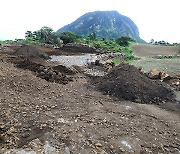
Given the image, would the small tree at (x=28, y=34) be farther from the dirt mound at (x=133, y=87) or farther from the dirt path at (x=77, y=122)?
the dirt path at (x=77, y=122)

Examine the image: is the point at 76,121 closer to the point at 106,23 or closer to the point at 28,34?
the point at 28,34

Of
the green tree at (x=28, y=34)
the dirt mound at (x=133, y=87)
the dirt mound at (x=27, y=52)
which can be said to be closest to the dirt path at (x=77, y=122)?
the dirt mound at (x=133, y=87)

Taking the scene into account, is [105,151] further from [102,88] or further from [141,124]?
[102,88]

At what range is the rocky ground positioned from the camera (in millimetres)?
6195

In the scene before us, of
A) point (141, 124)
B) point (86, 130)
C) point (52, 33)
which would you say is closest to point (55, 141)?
point (86, 130)

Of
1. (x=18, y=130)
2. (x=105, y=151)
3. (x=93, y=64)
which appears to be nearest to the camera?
(x=105, y=151)

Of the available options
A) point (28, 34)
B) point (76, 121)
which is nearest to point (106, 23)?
point (28, 34)

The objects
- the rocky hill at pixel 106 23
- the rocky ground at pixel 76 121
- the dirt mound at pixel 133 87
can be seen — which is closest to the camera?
the rocky ground at pixel 76 121

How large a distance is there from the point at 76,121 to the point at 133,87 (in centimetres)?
367

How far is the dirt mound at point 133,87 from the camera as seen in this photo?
10.1 metres

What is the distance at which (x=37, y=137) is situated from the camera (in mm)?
6375

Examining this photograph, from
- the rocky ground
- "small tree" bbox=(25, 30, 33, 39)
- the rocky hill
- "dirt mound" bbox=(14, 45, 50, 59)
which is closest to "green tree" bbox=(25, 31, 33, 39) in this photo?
"small tree" bbox=(25, 30, 33, 39)

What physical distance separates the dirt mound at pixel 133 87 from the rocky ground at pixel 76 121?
0.35m

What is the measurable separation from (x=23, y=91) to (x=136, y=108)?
3.53 meters
